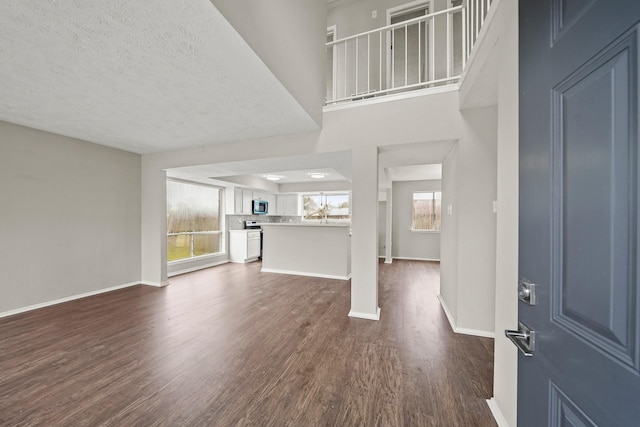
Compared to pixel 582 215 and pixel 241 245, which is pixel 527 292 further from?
pixel 241 245

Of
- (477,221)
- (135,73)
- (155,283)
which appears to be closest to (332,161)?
(477,221)

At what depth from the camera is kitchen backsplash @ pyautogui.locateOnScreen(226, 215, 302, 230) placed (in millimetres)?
6683

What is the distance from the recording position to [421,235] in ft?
22.8

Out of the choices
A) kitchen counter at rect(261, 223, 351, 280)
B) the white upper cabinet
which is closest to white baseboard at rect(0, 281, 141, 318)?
kitchen counter at rect(261, 223, 351, 280)

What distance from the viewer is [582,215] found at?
0.63 meters

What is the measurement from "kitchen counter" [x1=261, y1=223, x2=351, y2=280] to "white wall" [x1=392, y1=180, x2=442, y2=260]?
2.85 meters

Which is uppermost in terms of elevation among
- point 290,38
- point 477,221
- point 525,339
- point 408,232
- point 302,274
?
point 290,38

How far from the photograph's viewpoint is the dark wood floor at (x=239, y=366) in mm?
1552

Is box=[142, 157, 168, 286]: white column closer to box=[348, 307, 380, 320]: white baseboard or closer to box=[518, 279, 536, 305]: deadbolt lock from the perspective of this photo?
box=[348, 307, 380, 320]: white baseboard

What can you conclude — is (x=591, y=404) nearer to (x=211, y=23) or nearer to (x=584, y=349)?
(x=584, y=349)

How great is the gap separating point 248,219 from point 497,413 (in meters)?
6.80

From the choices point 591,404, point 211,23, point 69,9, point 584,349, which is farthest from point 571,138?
point 69,9

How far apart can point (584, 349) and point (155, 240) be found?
5.33m

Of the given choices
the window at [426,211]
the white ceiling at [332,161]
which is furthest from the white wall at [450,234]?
the window at [426,211]
